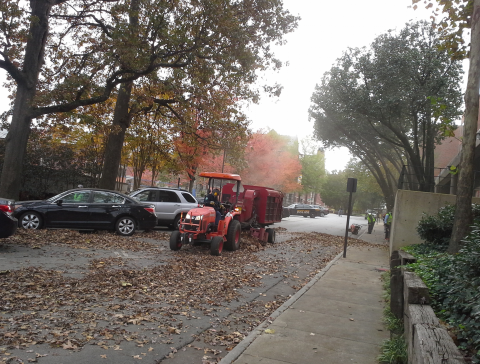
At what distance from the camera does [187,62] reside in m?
16.5

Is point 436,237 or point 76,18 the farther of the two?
point 76,18

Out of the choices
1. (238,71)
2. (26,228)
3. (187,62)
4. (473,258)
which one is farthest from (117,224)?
(473,258)

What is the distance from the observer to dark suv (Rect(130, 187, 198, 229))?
18375mm

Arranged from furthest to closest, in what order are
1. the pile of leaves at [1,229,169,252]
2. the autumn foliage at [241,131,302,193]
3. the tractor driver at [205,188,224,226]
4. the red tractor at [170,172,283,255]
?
1. the autumn foliage at [241,131,302,193]
2. the tractor driver at [205,188,224,226]
3. the red tractor at [170,172,283,255]
4. the pile of leaves at [1,229,169,252]

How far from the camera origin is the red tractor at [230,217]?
11750 millimetres

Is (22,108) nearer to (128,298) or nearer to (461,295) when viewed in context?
(128,298)

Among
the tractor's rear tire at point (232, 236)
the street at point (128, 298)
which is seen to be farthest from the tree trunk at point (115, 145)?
the tractor's rear tire at point (232, 236)

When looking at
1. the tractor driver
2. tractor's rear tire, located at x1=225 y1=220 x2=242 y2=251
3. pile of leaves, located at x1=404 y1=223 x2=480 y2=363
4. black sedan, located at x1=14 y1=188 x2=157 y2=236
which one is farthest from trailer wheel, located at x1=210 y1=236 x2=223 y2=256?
pile of leaves, located at x1=404 y1=223 x2=480 y2=363

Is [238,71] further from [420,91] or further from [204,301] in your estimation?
[204,301]

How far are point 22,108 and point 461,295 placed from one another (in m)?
15.5

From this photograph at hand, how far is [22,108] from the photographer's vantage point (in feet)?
50.1

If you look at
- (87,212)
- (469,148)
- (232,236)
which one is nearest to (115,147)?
(87,212)

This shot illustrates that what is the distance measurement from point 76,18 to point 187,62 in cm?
611

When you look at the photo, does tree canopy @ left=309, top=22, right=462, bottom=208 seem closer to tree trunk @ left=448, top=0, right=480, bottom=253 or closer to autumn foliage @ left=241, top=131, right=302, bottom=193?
tree trunk @ left=448, top=0, right=480, bottom=253
